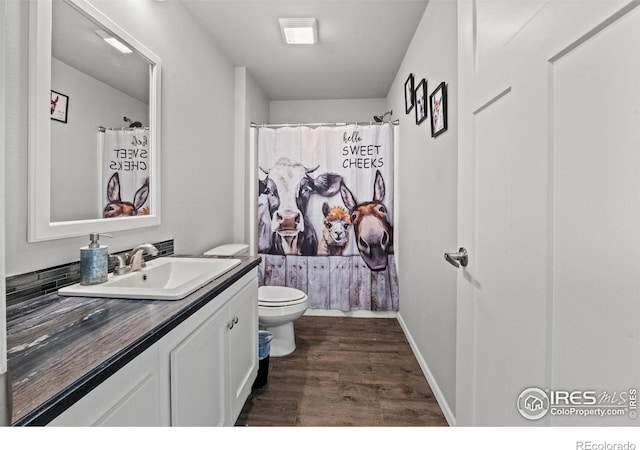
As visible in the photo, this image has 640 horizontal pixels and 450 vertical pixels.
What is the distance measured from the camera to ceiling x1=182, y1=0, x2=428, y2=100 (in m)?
2.04

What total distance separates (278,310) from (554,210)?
183 cm

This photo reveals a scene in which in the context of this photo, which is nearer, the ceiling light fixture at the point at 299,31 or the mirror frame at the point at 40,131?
the mirror frame at the point at 40,131

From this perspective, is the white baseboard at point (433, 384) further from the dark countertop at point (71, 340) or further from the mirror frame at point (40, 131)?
the mirror frame at point (40, 131)

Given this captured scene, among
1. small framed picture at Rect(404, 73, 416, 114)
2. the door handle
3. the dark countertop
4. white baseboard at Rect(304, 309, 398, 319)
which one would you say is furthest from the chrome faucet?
small framed picture at Rect(404, 73, 416, 114)

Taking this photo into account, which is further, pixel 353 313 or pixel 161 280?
pixel 353 313

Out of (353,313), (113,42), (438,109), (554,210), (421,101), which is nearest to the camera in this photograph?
(554,210)

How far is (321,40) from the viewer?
2.43m

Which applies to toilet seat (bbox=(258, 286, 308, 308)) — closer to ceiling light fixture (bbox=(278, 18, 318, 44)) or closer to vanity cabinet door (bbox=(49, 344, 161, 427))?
vanity cabinet door (bbox=(49, 344, 161, 427))

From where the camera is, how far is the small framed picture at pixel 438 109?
1.66m

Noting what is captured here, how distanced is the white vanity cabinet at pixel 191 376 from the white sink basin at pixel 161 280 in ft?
0.32

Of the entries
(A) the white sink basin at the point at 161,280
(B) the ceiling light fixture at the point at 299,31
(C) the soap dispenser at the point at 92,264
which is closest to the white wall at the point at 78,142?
(C) the soap dispenser at the point at 92,264

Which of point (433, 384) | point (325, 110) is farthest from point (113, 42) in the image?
point (325, 110)

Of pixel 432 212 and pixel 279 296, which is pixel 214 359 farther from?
pixel 432 212

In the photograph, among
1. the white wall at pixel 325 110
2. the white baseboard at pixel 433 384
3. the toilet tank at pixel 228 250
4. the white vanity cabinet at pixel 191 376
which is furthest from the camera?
the white wall at pixel 325 110
